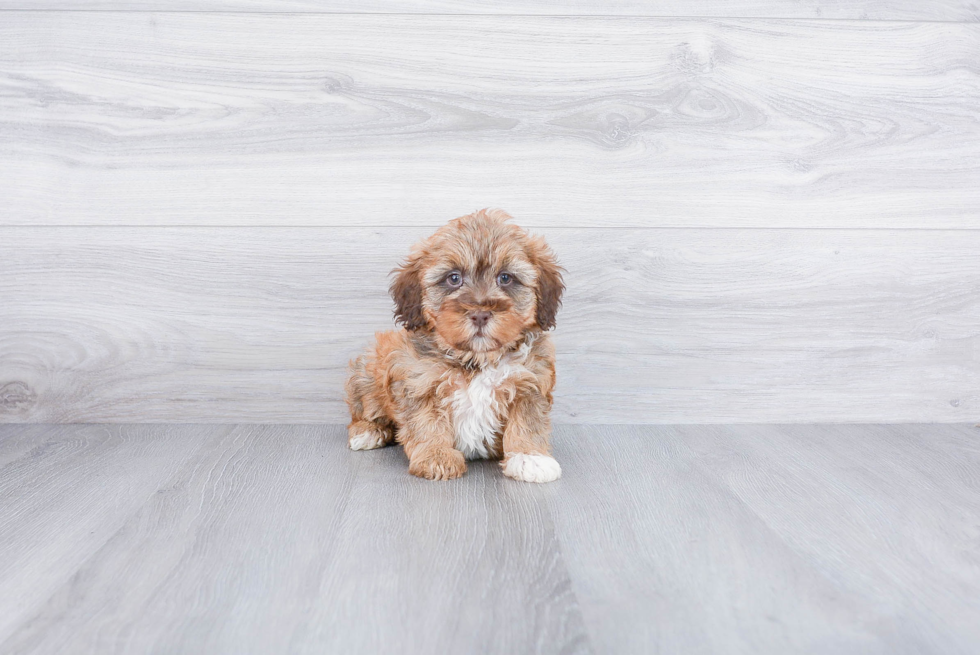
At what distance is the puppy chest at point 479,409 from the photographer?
182 cm

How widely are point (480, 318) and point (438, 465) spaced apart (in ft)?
1.32

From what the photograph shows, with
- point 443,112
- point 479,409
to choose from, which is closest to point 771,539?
point 479,409

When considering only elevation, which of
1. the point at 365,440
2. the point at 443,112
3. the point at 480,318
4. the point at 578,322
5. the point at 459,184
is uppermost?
the point at 443,112

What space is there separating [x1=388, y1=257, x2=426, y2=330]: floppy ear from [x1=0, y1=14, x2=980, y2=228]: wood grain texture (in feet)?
1.52

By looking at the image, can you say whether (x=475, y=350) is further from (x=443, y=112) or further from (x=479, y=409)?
(x=443, y=112)

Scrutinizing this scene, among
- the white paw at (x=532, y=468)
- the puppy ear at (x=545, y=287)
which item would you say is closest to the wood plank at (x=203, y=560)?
the white paw at (x=532, y=468)

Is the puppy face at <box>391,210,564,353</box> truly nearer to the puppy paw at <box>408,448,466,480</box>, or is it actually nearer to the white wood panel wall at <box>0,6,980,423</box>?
the puppy paw at <box>408,448,466,480</box>

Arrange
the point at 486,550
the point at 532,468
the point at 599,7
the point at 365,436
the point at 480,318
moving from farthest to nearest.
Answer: the point at 599,7 < the point at 365,436 < the point at 532,468 < the point at 480,318 < the point at 486,550

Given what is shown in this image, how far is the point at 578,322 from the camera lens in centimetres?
231

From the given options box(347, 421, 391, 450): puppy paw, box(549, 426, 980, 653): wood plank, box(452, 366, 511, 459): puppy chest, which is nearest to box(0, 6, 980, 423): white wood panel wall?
box(347, 421, 391, 450): puppy paw

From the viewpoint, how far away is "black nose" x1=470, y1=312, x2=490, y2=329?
1686 millimetres

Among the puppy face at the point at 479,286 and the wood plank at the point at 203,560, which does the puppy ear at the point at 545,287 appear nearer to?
the puppy face at the point at 479,286

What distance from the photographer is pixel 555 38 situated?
223 cm

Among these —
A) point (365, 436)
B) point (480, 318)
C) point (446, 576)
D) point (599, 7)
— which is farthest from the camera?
point (599, 7)
